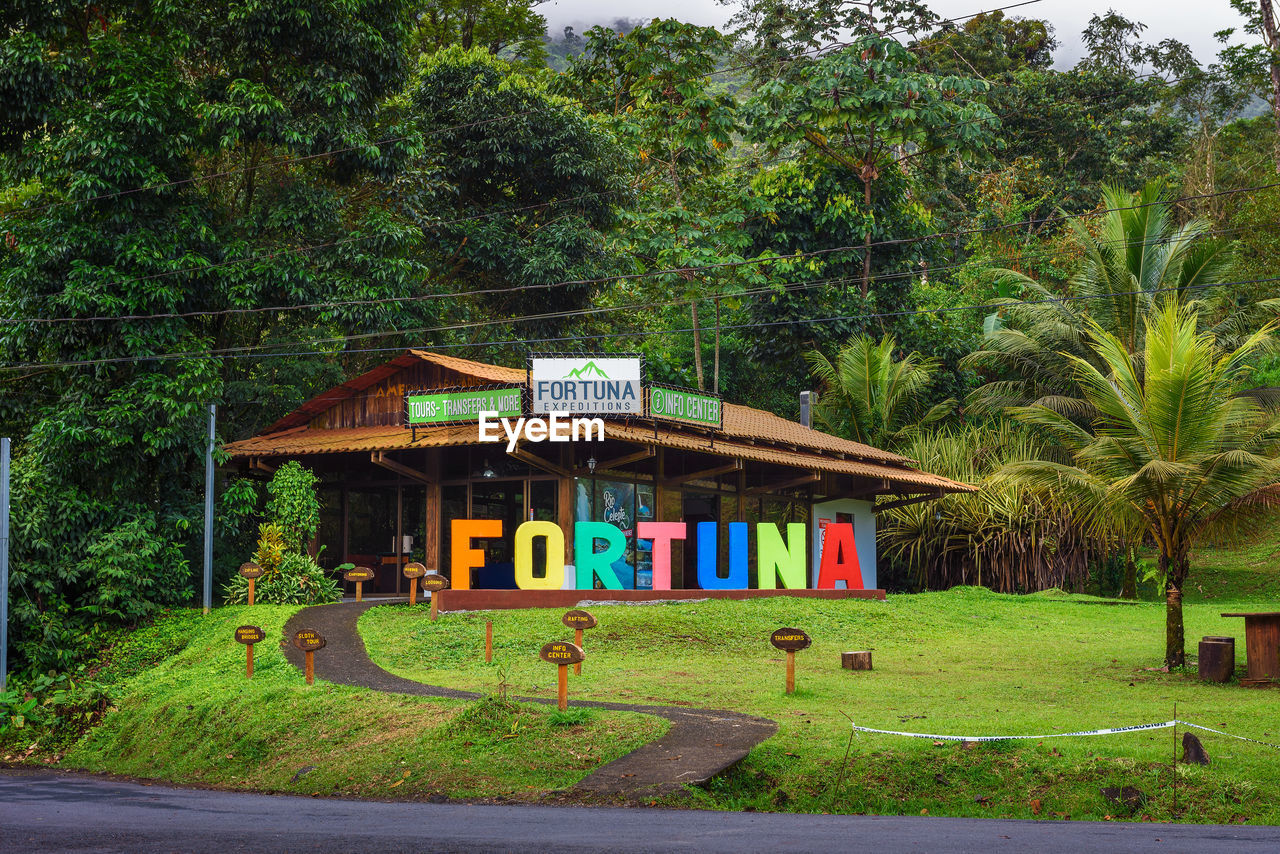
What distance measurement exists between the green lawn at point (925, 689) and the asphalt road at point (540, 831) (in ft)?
2.00

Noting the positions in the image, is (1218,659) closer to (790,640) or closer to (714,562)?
(790,640)

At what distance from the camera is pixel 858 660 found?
16375 mm

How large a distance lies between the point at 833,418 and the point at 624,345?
7.96 metres

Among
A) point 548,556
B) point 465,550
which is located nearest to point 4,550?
point 465,550

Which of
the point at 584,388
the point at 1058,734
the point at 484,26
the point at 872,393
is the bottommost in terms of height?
the point at 1058,734

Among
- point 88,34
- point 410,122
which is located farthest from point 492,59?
point 88,34

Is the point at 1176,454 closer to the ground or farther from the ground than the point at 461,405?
closer to the ground

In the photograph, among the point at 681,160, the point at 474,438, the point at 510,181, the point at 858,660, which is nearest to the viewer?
the point at 858,660

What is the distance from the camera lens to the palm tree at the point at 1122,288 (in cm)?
2914

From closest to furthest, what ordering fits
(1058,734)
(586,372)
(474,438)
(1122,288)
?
(1058,734)
(474,438)
(586,372)
(1122,288)

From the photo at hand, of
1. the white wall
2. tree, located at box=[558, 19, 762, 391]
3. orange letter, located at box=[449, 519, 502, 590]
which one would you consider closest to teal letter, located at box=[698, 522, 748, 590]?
orange letter, located at box=[449, 519, 502, 590]

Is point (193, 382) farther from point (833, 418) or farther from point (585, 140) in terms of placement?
point (833, 418)

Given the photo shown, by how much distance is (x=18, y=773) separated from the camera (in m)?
15.1

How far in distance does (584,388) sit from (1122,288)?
14516 millimetres
